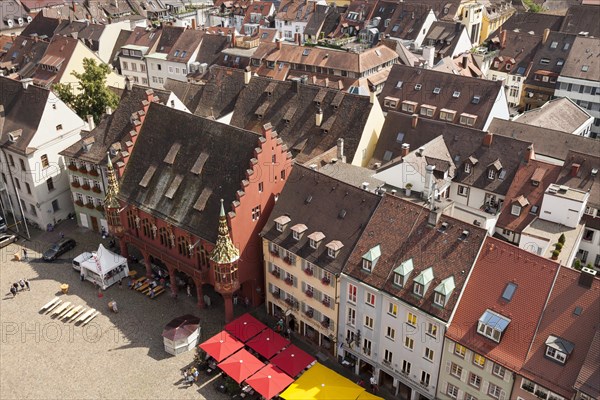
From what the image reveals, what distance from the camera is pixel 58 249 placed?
3103 inches

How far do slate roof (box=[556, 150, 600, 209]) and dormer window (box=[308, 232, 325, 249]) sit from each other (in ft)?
104

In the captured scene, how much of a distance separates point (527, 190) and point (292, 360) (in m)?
35.1

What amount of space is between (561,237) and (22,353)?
193ft

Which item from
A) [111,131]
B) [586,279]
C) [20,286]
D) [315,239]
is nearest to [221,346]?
[315,239]

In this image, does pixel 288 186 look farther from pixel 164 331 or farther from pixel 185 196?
pixel 164 331

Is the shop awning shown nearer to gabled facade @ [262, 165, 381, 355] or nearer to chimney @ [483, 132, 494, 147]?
gabled facade @ [262, 165, 381, 355]

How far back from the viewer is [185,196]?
6825cm

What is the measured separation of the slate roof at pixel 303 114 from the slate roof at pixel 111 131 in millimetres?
16333

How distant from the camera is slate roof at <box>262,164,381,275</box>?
57.7 meters

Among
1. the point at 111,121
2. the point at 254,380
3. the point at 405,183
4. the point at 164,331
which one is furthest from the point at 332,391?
the point at 111,121

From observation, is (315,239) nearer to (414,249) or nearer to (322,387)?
(414,249)

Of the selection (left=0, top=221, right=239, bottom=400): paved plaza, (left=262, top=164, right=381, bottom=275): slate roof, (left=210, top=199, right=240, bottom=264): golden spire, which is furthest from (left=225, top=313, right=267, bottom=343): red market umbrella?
(left=262, top=164, right=381, bottom=275): slate roof

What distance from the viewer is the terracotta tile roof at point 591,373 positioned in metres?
42.3

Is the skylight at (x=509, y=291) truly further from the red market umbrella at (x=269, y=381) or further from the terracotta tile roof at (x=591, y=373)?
the red market umbrella at (x=269, y=381)
